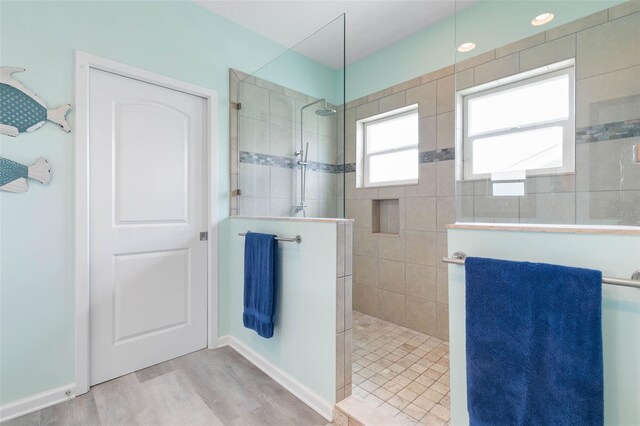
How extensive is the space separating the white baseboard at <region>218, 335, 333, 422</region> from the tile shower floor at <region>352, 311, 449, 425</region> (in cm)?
20

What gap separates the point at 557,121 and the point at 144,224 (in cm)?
265

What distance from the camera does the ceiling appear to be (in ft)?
6.91

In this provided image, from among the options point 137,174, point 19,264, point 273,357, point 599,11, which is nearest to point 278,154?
point 137,174

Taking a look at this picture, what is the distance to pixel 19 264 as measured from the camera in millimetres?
1562

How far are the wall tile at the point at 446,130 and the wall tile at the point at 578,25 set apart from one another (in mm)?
767

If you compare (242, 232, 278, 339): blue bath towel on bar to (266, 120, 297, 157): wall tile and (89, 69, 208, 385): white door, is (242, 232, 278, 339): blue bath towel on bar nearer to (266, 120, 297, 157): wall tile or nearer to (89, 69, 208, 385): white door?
(89, 69, 208, 385): white door

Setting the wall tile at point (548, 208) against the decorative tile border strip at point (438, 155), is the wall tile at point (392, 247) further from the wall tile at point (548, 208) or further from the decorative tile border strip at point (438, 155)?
the wall tile at point (548, 208)

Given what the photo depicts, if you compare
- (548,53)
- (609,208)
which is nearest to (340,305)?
(609,208)

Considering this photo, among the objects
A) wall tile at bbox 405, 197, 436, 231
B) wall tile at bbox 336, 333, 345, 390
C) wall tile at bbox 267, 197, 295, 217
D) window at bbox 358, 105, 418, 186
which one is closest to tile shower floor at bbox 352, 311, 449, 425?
wall tile at bbox 336, 333, 345, 390

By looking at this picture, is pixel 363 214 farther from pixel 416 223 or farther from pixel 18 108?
pixel 18 108

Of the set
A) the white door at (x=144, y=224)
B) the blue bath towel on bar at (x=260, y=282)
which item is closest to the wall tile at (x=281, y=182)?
the blue bath towel on bar at (x=260, y=282)

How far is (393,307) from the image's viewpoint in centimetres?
275

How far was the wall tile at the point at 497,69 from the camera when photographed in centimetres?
179

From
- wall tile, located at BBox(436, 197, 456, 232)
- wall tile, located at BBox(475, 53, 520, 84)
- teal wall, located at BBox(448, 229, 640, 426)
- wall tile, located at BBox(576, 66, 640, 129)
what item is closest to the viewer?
teal wall, located at BBox(448, 229, 640, 426)
